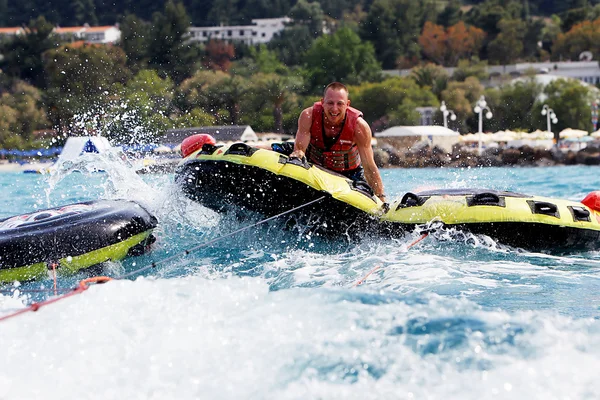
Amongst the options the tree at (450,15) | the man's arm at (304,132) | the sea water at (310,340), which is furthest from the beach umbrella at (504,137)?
the tree at (450,15)

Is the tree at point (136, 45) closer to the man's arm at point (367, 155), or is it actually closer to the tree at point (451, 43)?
the tree at point (451, 43)

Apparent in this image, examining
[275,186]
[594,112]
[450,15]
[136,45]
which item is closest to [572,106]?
[594,112]

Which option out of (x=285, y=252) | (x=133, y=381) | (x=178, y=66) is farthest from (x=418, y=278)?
(x=178, y=66)

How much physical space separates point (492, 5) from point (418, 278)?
315 feet

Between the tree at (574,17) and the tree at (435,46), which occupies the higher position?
the tree at (574,17)

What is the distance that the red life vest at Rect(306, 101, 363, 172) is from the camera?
259 inches

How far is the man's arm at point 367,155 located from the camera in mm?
6492

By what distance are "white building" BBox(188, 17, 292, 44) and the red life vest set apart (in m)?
104

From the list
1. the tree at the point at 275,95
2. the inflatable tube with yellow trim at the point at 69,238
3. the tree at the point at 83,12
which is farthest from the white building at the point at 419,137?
the tree at the point at 83,12

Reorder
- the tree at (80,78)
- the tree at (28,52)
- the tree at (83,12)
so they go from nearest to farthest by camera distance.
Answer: the tree at (80,78), the tree at (28,52), the tree at (83,12)

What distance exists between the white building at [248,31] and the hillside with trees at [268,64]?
2975 mm

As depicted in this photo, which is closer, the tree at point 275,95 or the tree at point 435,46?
the tree at point 275,95

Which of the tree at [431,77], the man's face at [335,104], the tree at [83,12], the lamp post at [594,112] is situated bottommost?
the lamp post at [594,112]

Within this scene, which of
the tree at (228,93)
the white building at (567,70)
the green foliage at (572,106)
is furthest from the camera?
the white building at (567,70)
